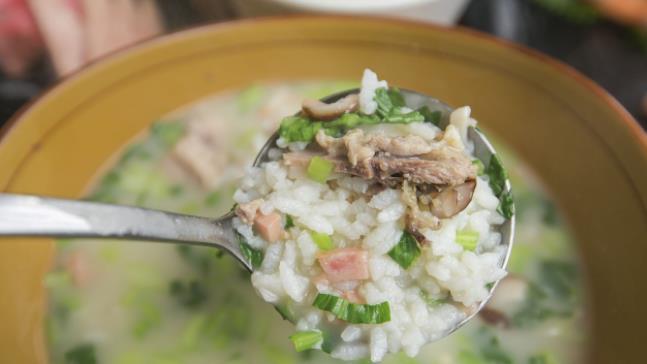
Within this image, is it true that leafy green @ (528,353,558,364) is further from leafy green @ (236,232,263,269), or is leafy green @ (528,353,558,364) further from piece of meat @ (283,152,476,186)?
leafy green @ (236,232,263,269)

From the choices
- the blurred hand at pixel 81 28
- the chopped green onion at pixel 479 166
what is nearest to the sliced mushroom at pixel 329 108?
the chopped green onion at pixel 479 166

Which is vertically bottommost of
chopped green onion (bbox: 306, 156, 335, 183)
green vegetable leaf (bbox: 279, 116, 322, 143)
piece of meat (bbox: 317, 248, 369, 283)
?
piece of meat (bbox: 317, 248, 369, 283)

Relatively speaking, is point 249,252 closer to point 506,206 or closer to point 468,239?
point 468,239

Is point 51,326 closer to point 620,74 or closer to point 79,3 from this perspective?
point 79,3

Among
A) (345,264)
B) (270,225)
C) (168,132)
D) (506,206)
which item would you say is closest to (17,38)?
(168,132)

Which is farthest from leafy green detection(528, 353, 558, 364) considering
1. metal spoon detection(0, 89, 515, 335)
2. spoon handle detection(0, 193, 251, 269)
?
spoon handle detection(0, 193, 251, 269)

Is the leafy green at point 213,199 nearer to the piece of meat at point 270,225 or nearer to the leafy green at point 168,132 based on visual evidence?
the leafy green at point 168,132

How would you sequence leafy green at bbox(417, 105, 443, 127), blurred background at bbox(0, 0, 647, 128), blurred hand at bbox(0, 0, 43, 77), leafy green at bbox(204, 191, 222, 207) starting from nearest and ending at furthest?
leafy green at bbox(417, 105, 443, 127), leafy green at bbox(204, 191, 222, 207), blurred background at bbox(0, 0, 647, 128), blurred hand at bbox(0, 0, 43, 77)
